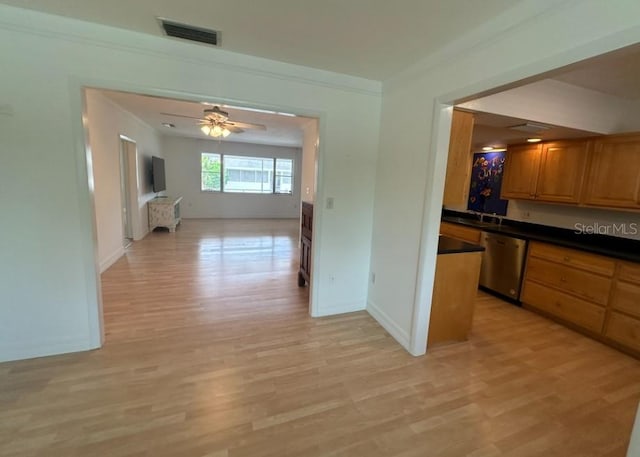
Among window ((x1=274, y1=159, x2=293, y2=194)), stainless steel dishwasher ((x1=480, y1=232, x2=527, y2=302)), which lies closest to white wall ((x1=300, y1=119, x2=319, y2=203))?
stainless steel dishwasher ((x1=480, y1=232, x2=527, y2=302))

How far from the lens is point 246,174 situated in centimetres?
938

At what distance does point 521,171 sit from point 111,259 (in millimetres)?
6070

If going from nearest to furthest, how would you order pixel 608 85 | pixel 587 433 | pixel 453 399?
1. pixel 587 433
2. pixel 453 399
3. pixel 608 85

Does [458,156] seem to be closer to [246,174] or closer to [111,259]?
[111,259]

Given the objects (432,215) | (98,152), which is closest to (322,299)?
(432,215)

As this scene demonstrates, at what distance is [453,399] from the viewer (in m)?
1.93

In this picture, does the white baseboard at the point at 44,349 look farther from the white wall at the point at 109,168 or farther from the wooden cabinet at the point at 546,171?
the wooden cabinet at the point at 546,171

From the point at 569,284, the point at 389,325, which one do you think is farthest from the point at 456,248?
the point at 569,284

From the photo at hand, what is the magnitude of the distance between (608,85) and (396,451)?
3.59 m

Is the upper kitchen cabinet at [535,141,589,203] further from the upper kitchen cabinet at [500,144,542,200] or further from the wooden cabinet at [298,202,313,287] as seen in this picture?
the wooden cabinet at [298,202,313,287]

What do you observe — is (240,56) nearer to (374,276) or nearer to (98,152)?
(374,276)

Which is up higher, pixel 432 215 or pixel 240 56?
pixel 240 56

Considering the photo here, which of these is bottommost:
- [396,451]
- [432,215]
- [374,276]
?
[396,451]

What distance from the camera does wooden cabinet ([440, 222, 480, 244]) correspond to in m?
3.99
